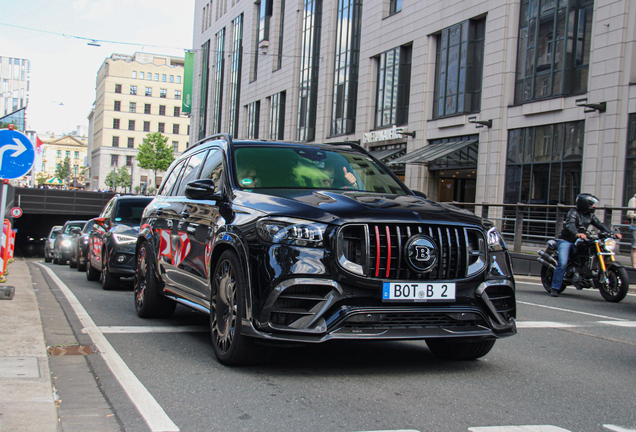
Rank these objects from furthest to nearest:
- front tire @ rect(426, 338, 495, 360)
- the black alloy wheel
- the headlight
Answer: the black alloy wheel < front tire @ rect(426, 338, 495, 360) < the headlight

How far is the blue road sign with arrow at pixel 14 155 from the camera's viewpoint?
912cm

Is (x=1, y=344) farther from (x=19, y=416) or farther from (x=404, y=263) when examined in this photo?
(x=404, y=263)

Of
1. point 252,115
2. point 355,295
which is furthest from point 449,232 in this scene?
point 252,115

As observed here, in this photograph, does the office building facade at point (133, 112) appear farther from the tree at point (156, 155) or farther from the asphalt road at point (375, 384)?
the asphalt road at point (375, 384)

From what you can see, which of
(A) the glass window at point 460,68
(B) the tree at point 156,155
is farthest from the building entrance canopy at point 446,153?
(B) the tree at point 156,155

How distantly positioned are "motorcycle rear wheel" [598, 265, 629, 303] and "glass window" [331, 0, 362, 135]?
26790mm

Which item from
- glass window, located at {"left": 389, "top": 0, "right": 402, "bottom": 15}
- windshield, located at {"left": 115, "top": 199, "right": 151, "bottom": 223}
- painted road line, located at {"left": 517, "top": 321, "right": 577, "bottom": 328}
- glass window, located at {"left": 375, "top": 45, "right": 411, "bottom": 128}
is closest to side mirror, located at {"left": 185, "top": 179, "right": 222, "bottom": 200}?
painted road line, located at {"left": 517, "top": 321, "right": 577, "bottom": 328}

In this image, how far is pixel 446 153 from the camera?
2714 cm

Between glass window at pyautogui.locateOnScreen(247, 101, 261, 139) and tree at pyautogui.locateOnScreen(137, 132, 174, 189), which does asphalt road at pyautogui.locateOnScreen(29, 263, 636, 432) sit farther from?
tree at pyautogui.locateOnScreen(137, 132, 174, 189)

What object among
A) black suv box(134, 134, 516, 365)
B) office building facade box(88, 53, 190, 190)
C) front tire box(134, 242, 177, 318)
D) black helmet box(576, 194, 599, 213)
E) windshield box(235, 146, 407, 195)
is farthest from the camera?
office building facade box(88, 53, 190, 190)

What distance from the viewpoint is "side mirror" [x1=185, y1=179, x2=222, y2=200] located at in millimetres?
5445

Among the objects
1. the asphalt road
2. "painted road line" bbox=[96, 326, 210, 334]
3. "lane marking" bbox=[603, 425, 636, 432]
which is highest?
"lane marking" bbox=[603, 425, 636, 432]

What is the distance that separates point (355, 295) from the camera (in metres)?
4.36

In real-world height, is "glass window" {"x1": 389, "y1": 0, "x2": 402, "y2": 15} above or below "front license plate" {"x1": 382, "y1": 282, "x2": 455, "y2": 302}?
above
